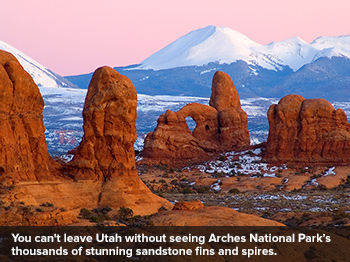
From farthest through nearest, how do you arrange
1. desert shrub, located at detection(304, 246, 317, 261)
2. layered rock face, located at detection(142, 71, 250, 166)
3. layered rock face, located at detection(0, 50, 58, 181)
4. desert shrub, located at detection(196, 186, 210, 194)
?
layered rock face, located at detection(142, 71, 250, 166) → desert shrub, located at detection(196, 186, 210, 194) → layered rock face, located at detection(0, 50, 58, 181) → desert shrub, located at detection(304, 246, 317, 261)

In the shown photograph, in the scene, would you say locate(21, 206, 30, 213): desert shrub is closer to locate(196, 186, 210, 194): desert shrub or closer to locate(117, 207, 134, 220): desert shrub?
locate(117, 207, 134, 220): desert shrub

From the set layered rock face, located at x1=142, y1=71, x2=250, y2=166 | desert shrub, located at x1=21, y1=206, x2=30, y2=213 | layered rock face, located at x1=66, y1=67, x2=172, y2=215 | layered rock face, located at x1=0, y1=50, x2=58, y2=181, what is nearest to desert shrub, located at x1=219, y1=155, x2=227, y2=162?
layered rock face, located at x1=142, y1=71, x2=250, y2=166

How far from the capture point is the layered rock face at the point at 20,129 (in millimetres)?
34281

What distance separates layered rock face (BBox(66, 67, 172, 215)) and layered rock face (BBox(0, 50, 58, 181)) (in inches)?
81.0

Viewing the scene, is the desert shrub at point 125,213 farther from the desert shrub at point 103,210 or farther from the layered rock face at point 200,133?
the layered rock face at point 200,133

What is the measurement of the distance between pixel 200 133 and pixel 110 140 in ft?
150

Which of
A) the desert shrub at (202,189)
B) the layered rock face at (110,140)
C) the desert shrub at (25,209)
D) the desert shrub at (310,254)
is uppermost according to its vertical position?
the layered rock face at (110,140)

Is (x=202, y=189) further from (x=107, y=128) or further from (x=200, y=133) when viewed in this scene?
(x=107, y=128)

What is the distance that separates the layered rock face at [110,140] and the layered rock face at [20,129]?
2.06m

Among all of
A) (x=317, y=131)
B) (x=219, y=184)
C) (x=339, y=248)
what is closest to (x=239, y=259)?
(x=339, y=248)

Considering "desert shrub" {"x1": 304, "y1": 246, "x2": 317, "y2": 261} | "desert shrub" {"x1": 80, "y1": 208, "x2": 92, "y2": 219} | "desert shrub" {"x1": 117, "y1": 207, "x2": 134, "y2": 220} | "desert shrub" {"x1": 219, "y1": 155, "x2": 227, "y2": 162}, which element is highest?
"desert shrub" {"x1": 80, "y1": 208, "x2": 92, "y2": 219}

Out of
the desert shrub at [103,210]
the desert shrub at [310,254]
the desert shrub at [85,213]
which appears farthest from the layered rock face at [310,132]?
the desert shrub at [310,254]

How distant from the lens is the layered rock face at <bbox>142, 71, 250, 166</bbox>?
80.6m

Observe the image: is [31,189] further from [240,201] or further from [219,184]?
[219,184]
